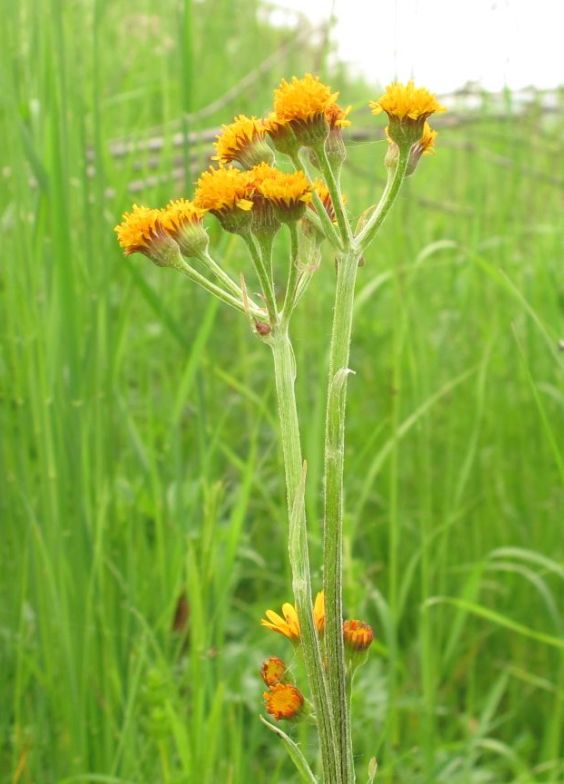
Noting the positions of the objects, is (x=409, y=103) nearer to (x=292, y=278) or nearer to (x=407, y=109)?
(x=407, y=109)

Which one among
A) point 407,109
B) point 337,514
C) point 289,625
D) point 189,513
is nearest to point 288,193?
point 407,109

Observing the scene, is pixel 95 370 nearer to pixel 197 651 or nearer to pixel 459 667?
pixel 197 651

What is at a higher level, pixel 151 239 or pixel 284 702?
pixel 151 239

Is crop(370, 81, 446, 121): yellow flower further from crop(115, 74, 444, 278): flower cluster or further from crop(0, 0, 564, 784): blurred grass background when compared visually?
crop(0, 0, 564, 784): blurred grass background

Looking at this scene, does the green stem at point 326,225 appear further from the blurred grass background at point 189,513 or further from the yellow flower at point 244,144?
the blurred grass background at point 189,513

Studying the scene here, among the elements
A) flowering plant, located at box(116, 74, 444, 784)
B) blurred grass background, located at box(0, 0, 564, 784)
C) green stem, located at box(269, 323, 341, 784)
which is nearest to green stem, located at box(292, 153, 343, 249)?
flowering plant, located at box(116, 74, 444, 784)

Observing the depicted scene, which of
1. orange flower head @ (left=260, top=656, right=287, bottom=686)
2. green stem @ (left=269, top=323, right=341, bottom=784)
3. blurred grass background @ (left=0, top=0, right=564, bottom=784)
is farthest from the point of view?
blurred grass background @ (left=0, top=0, right=564, bottom=784)

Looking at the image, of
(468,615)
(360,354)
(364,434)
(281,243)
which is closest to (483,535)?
(468,615)
